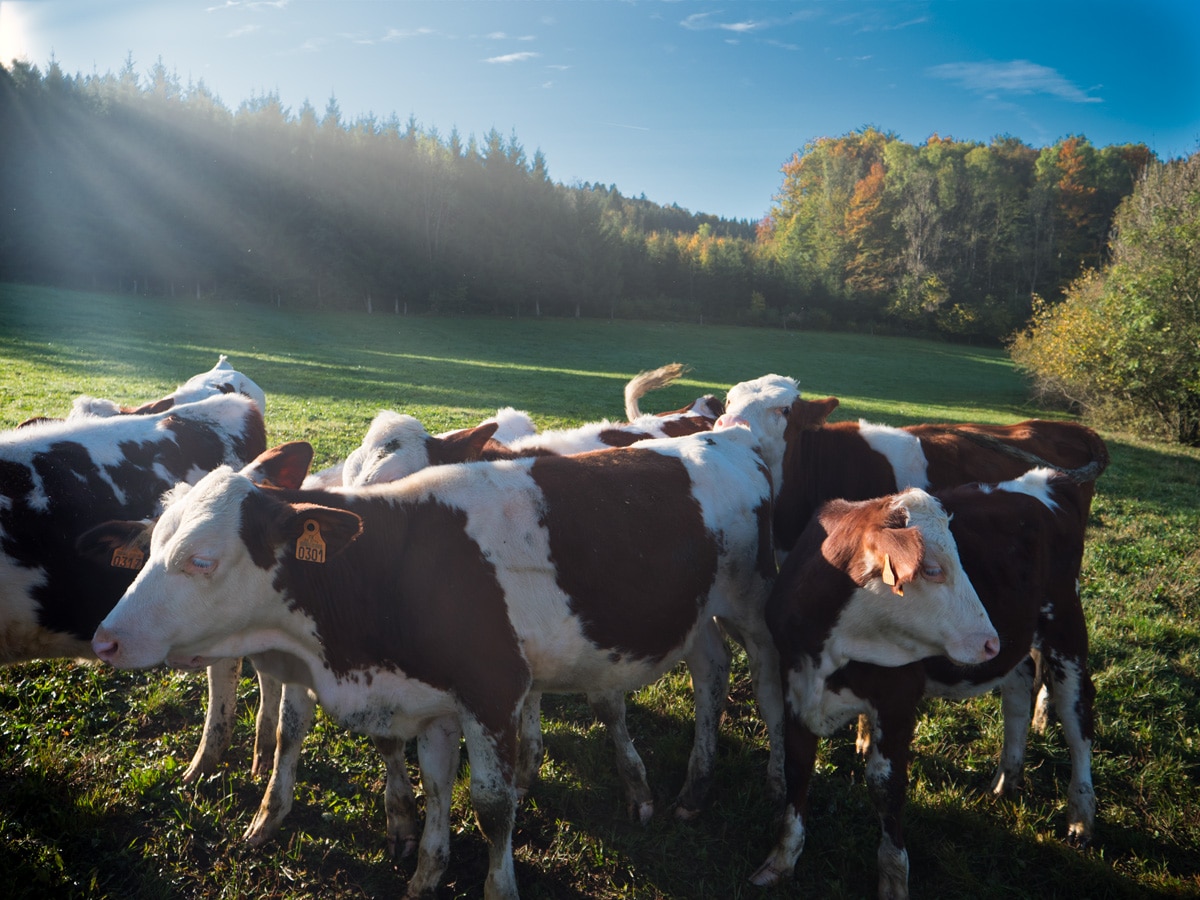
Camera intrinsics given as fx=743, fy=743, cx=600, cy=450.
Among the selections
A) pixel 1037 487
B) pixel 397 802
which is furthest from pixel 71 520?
pixel 1037 487

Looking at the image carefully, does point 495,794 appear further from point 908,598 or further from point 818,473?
point 818,473

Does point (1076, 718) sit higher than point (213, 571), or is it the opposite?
point (213, 571)

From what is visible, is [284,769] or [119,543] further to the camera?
[284,769]

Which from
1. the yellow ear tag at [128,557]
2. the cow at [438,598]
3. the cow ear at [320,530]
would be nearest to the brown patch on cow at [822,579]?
the cow at [438,598]

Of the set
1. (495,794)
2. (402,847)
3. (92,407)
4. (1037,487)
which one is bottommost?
(402,847)

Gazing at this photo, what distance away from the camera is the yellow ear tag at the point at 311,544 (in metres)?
3.13

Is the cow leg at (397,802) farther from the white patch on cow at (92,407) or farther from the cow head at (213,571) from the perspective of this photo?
the white patch on cow at (92,407)

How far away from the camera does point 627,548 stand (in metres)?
3.80

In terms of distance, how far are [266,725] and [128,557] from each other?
149 centimetres

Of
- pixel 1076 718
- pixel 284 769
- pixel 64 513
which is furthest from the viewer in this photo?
pixel 1076 718

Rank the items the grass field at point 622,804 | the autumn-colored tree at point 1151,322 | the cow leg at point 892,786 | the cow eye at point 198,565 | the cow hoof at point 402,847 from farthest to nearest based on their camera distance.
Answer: the autumn-colored tree at point 1151,322 < the cow hoof at point 402,847 < the grass field at point 622,804 < the cow leg at point 892,786 < the cow eye at point 198,565

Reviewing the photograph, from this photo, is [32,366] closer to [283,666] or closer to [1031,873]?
[283,666]

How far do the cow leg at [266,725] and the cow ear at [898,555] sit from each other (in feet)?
11.3

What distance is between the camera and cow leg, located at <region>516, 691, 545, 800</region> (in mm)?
4324
